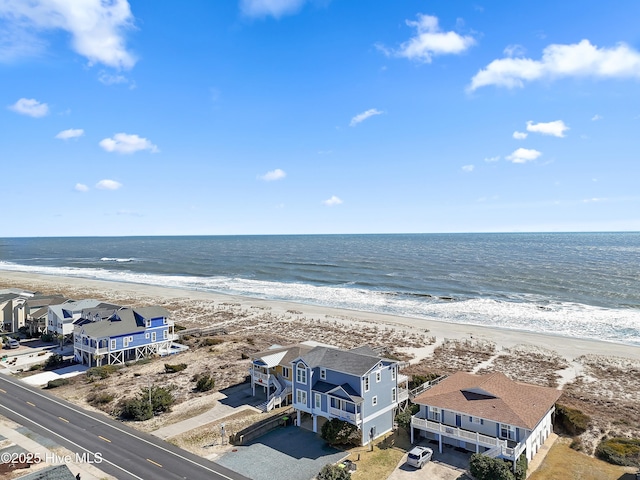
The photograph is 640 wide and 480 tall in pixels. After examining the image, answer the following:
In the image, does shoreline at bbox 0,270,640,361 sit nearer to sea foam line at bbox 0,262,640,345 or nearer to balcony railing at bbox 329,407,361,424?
sea foam line at bbox 0,262,640,345

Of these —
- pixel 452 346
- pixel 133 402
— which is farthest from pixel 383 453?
pixel 452 346

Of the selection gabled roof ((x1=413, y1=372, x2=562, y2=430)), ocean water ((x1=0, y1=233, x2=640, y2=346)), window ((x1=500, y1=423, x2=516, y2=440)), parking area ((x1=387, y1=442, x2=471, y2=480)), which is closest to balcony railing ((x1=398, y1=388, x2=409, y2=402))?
gabled roof ((x1=413, y1=372, x2=562, y2=430))

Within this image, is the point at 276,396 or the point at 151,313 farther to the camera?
the point at 151,313

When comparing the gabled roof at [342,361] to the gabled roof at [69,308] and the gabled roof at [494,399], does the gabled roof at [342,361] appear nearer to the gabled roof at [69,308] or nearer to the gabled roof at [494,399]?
the gabled roof at [494,399]

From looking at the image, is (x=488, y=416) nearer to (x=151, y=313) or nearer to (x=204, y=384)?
(x=204, y=384)

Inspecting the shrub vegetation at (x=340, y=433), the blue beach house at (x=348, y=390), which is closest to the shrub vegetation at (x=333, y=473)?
the shrub vegetation at (x=340, y=433)

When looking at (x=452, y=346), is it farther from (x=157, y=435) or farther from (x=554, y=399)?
(x=157, y=435)

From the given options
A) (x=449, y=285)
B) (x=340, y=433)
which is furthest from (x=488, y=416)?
(x=449, y=285)

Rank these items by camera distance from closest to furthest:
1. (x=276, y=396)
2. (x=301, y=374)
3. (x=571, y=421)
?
(x=571, y=421)
(x=301, y=374)
(x=276, y=396)
